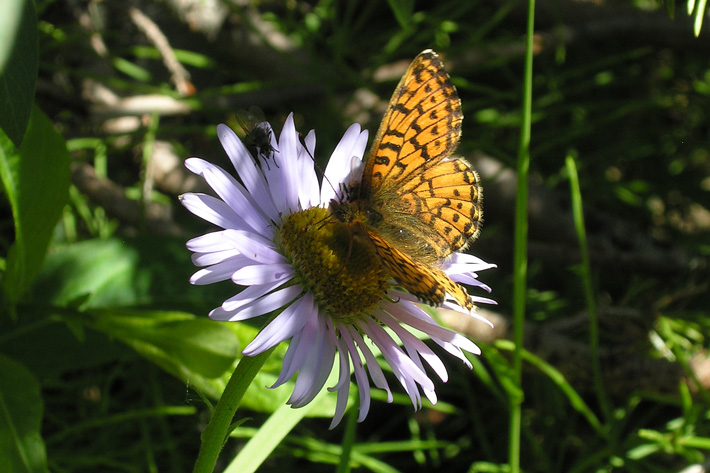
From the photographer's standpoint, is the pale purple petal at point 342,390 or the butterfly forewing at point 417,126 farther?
the butterfly forewing at point 417,126

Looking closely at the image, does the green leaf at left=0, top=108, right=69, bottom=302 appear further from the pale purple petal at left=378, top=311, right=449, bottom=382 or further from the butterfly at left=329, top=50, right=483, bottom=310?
the pale purple petal at left=378, top=311, right=449, bottom=382

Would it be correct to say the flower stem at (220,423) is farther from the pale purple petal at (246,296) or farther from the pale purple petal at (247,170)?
the pale purple petal at (247,170)

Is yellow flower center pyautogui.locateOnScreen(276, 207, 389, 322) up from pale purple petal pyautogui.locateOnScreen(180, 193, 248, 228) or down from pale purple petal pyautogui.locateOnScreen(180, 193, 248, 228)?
down

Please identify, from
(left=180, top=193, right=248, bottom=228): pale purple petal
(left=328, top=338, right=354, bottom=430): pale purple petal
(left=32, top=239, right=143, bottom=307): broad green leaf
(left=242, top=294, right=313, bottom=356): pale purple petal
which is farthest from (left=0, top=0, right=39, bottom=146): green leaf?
(left=32, top=239, right=143, bottom=307): broad green leaf

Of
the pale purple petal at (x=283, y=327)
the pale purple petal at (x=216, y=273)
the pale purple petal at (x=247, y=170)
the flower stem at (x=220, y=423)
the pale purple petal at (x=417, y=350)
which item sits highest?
the pale purple petal at (x=247, y=170)

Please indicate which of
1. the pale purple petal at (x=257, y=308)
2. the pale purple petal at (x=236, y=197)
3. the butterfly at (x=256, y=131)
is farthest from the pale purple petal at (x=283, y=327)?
the butterfly at (x=256, y=131)

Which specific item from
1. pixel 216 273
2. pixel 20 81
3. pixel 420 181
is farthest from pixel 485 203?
pixel 20 81
